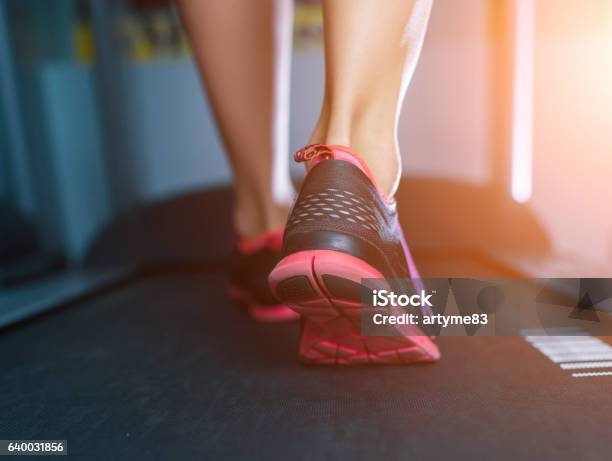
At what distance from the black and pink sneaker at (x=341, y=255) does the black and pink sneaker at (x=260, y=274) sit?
12.2 inches

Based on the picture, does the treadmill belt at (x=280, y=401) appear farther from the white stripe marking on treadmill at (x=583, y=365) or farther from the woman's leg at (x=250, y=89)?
the woman's leg at (x=250, y=89)

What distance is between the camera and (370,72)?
698 millimetres

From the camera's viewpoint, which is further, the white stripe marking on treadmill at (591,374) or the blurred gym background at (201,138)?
the blurred gym background at (201,138)

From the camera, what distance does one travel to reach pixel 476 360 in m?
0.79

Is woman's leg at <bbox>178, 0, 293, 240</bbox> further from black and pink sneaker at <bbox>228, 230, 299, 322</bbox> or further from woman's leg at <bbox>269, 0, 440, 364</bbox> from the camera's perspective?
woman's leg at <bbox>269, 0, 440, 364</bbox>

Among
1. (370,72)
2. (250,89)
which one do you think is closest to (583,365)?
(370,72)

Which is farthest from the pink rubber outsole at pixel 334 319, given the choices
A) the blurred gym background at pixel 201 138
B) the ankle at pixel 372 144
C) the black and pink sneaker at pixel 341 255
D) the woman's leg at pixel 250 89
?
the blurred gym background at pixel 201 138

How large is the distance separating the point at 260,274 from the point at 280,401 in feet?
1.30

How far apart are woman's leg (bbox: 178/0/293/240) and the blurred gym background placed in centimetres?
47

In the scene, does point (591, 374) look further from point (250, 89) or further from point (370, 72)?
point (250, 89)

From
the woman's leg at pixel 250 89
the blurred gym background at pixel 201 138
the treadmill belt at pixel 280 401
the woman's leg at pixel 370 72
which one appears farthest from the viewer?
the blurred gym background at pixel 201 138

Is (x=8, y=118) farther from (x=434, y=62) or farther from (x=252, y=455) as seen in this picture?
(x=252, y=455)

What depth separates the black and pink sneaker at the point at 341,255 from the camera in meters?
0.61

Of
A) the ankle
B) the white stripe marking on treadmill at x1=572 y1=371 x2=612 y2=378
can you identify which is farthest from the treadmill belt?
the ankle
